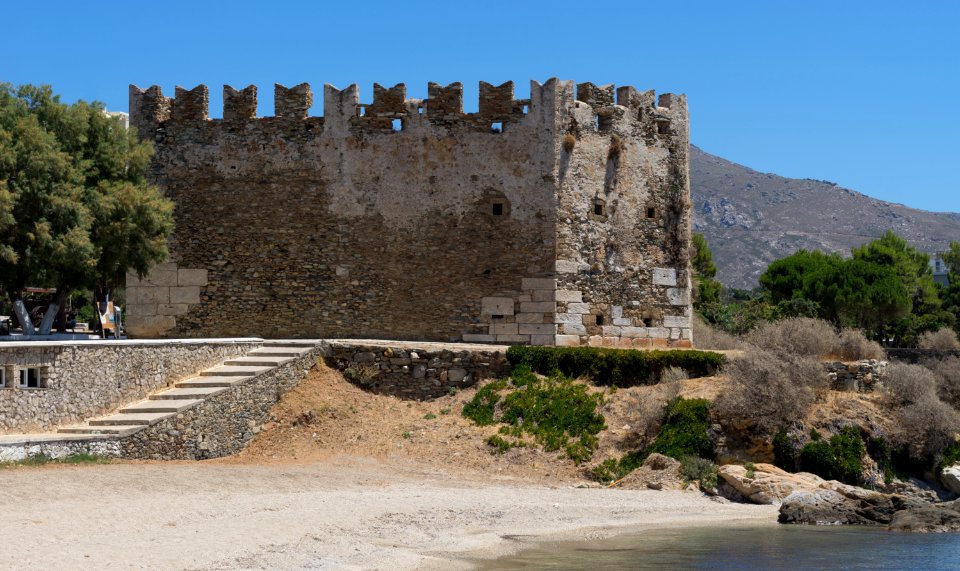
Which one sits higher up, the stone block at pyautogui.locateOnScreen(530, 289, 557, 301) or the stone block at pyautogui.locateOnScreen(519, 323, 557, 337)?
the stone block at pyautogui.locateOnScreen(530, 289, 557, 301)

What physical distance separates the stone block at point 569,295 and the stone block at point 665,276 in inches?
84.0

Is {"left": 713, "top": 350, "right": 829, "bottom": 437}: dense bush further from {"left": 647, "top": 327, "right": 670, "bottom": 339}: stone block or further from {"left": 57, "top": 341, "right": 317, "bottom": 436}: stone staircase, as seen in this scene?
{"left": 57, "top": 341, "right": 317, "bottom": 436}: stone staircase

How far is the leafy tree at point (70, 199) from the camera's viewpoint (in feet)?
70.0

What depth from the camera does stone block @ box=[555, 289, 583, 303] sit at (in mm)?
25438

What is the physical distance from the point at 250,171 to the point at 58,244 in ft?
20.2

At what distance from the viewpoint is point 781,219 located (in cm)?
13425

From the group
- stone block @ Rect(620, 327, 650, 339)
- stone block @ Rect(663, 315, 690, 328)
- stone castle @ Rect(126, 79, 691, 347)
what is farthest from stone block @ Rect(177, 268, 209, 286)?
stone block @ Rect(663, 315, 690, 328)

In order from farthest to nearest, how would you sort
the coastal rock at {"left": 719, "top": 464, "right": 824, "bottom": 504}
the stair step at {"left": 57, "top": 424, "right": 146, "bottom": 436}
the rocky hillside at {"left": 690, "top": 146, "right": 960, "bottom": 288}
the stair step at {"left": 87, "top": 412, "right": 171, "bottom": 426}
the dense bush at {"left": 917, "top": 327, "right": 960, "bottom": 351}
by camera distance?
the rocky hillside at {"left": 690, "top": 146, "right": 960, "bottom": 288} < the dense bush at {"left": 917, "top": 327, "right": 960, "bottom": 351} < the coastal rock at {"left": 719, "top": 464, "right": 824, "bottom": 504} < the stair step at {"left": 87, "top": 412, "right": 171, "bottom": 426} < the stair step at {"left": 57, "top": 424, "right": 146, "bottom": 436}

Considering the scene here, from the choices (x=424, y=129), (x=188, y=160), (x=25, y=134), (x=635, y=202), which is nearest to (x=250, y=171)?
(x=188, y=160)

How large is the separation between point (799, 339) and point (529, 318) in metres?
5.62

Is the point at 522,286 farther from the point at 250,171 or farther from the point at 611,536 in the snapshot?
the point at 611,536

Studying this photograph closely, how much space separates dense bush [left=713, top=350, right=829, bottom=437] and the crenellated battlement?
23.4 feet

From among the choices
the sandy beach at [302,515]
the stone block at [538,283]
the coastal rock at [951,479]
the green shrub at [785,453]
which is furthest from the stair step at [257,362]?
the coastal rock at [951,479]

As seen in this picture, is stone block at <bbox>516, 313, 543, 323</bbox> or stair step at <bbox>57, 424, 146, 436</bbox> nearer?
stair step at <bbox>57, 424, 146, 436</bbox>
